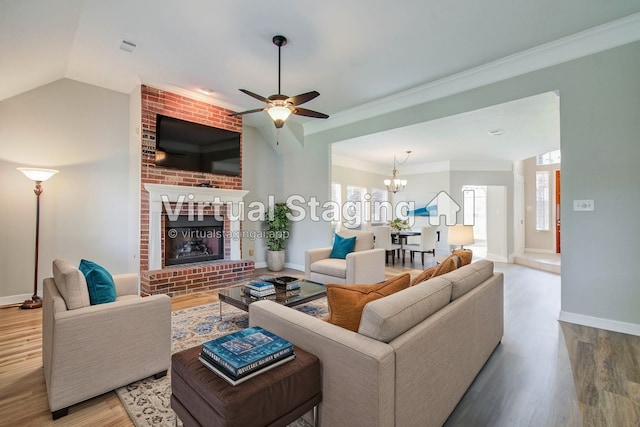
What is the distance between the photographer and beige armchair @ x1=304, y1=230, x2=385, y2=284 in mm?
3789

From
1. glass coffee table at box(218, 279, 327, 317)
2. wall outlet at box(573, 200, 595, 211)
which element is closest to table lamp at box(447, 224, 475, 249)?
wall outlet at box(573, 200, 595, 211)

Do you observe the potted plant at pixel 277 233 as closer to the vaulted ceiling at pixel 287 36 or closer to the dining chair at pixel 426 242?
the vaulted ceiling at pixel 287 36

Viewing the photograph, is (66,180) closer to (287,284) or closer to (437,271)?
(287,284)

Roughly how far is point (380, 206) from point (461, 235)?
20.3 feet

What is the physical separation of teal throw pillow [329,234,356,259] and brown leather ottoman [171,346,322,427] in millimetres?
3005

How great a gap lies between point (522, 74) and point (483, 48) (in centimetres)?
63

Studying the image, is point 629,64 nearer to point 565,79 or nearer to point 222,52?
point 565,79

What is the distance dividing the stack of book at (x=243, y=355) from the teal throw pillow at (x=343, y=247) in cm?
302

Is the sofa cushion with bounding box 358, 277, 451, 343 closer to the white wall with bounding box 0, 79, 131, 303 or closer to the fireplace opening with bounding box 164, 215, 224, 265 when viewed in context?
the fireplace opening with bounding box 164, 215, 224, 265

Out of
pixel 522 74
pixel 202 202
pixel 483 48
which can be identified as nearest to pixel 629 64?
pixel 522 74

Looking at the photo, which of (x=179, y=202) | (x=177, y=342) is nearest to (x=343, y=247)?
(x=177, y=342)

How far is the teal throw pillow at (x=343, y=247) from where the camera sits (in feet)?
14.1

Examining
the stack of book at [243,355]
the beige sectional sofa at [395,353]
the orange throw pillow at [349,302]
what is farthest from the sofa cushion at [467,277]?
the stack of book at [243,355]

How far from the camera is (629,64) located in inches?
110
